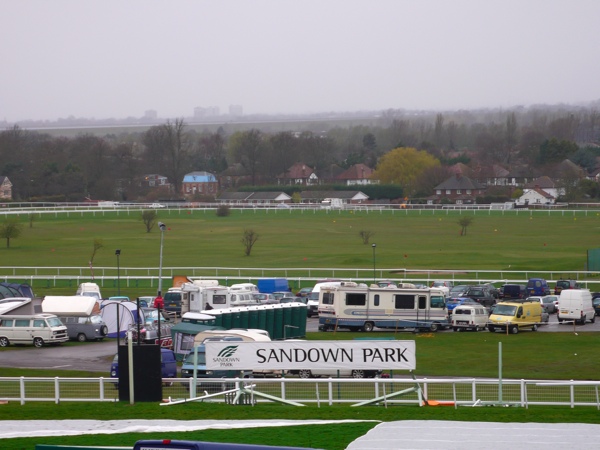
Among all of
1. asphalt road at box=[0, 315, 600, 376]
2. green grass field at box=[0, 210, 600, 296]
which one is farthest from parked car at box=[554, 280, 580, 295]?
asphalt road at box=[0, 315, 600, 376]

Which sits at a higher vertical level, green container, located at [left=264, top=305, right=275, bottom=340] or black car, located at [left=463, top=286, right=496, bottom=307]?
green container, located at [left=264, top=305, right=275, bottom=340]

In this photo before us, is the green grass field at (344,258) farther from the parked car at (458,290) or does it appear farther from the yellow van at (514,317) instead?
the parked car at (458,290)

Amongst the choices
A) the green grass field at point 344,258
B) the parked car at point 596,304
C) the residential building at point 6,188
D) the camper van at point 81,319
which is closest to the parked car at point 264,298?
the green grass field at point 344,258

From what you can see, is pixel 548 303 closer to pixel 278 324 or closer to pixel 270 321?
pixel 278 324

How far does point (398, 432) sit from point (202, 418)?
3.51 meters

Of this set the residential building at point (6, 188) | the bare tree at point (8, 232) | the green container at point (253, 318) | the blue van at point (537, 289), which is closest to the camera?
the green container at point (253, 318)

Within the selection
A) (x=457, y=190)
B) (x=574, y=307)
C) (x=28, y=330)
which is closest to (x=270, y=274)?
(x=574, y=307)

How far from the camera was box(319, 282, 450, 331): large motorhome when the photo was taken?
110 feet

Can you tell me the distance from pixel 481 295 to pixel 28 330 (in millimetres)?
18875

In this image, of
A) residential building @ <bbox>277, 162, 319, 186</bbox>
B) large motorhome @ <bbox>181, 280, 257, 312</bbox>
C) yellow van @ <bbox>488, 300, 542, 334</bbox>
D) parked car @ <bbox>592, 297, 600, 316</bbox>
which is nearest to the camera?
yellow van @ <bbox>488, 300, 542, 334</bbox>

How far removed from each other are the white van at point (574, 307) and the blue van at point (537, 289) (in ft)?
20.4

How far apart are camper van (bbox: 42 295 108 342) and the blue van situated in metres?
19.5

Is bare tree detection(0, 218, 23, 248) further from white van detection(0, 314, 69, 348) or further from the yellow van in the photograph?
the yellow van

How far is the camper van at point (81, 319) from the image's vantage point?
32.1 metres
